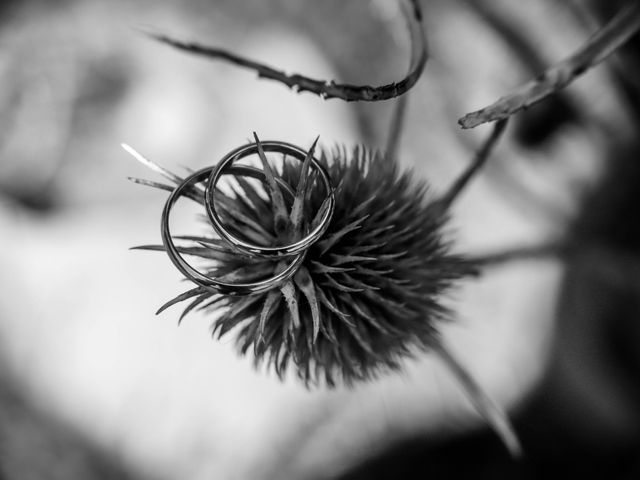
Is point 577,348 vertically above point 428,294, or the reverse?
point 428,294

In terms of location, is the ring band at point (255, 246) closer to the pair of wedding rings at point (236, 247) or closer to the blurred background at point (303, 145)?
the pair of wedding rings at point (236, 247)

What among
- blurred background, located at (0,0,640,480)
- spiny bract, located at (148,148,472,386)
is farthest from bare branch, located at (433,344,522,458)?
blurred background, located at (0,0,640,480)

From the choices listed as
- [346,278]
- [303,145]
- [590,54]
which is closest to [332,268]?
[346,278]

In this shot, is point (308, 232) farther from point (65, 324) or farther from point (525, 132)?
point (65, 324)

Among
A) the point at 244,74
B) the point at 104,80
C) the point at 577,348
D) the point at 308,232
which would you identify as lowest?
the point at 577,348

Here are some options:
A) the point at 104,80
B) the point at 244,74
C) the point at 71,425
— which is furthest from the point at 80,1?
the point at 71,425

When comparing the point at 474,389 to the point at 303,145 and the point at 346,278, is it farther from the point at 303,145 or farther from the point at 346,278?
the point at 303,145

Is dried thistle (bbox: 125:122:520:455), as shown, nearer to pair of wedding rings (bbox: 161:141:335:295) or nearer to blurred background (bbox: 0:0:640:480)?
pair of wedding rings (bbox: 161:141:335:295)
